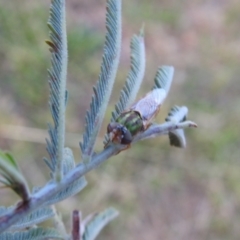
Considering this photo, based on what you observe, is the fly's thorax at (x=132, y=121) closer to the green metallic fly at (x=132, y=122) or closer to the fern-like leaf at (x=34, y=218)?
the green metallic fly at (x=132, y=122)

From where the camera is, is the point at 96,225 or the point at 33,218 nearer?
the point at 33,218

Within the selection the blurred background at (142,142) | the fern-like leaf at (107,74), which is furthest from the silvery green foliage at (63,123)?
the blurred background at (142,142)

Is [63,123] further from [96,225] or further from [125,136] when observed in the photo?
[96,225]

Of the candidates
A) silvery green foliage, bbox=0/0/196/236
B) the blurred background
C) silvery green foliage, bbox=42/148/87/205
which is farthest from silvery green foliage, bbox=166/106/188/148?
the blurred background

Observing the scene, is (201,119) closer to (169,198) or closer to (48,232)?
(169,198)

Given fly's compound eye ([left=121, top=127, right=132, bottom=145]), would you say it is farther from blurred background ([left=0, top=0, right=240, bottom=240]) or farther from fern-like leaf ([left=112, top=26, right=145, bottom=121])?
blurred background ([left=0, top=0, right=240, bottom=240])

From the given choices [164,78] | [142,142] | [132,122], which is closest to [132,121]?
[132,122]

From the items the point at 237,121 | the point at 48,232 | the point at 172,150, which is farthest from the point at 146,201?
the point at 48,232
